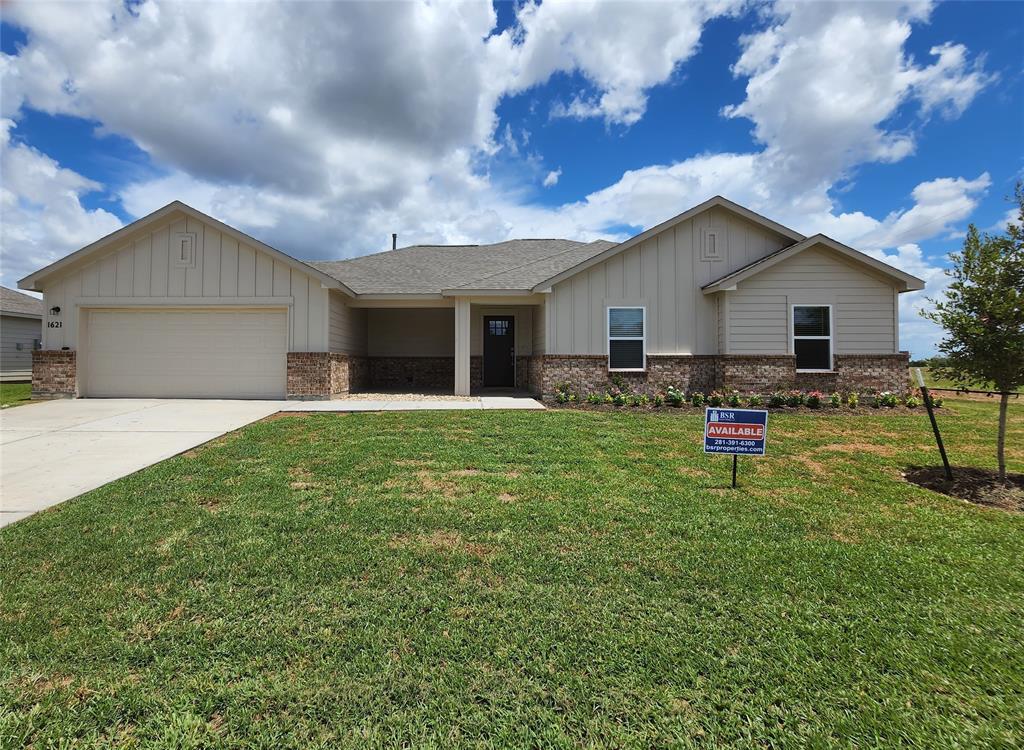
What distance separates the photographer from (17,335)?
20.7 metres

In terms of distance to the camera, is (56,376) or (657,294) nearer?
(56,376)

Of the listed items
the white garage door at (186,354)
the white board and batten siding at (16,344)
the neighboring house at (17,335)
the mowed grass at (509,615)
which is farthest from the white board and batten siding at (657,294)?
the white board and batten siding at (16,344)

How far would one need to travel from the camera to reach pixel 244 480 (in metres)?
5.14

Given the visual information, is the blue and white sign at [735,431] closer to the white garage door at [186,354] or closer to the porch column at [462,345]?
the porch column at [462,345]

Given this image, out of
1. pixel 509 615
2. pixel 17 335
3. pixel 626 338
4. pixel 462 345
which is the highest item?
pixel 17 335

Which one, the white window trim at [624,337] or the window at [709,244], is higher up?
the window at [709,244]

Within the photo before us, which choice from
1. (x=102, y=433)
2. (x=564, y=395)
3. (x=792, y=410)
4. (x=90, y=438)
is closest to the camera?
(x=90, y=438)

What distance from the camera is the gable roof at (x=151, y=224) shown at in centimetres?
1160

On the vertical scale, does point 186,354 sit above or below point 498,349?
below

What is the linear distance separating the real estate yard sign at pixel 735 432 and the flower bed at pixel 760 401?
551 cm

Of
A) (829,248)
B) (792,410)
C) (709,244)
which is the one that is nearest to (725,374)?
(792,410)

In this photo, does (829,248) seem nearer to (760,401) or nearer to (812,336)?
(812,336)

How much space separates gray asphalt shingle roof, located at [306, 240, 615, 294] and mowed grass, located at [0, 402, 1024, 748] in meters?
9.10

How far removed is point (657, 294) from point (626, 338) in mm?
1404
